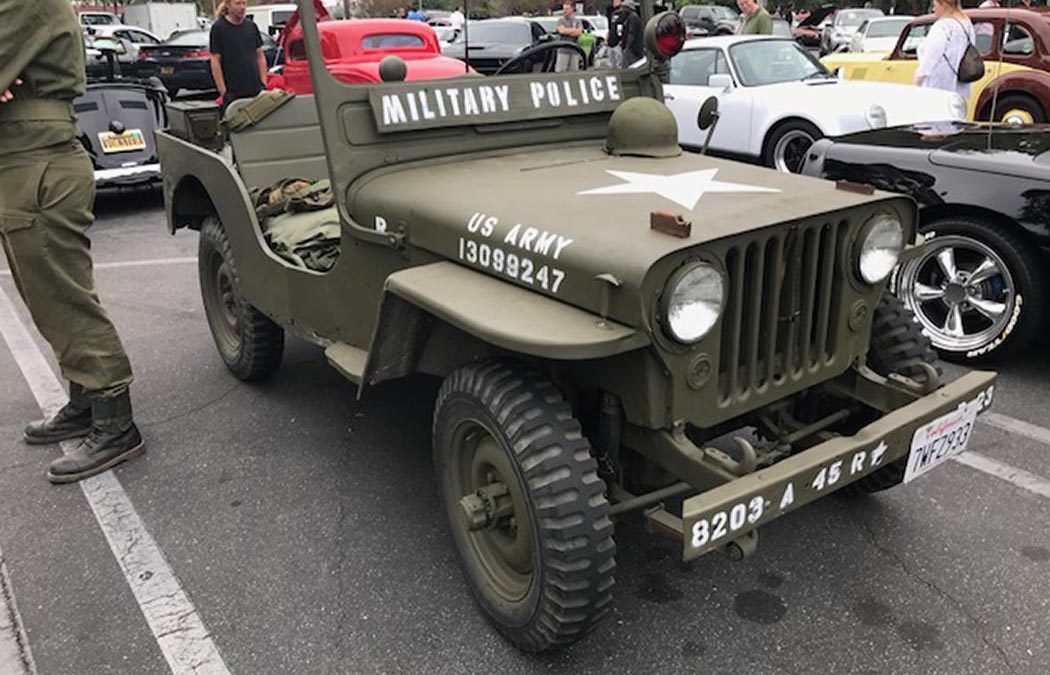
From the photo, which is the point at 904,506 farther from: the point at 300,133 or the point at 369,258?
the point at 300,133

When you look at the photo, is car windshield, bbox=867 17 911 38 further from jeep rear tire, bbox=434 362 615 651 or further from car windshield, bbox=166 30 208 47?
jeep rear tire, bbox=434 362 615 651

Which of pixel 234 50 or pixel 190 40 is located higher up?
pixel 234 50

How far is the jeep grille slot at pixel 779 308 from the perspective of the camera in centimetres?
235

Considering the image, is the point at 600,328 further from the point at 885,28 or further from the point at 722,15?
the point at 722,15

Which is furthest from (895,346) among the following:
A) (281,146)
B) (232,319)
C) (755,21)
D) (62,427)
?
(755,21)

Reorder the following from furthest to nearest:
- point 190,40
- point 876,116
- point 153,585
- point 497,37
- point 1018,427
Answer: point 190,40 < point 497,37 < point 876,116 < point 1018,427 < point 153,585

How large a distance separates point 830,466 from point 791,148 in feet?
22.9

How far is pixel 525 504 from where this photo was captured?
7.69 ft

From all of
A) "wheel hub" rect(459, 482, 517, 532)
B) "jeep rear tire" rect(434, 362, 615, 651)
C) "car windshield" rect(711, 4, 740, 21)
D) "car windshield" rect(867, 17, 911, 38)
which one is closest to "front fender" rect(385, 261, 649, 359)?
"jeep rear tire" rect(434, 362, 615, 651)

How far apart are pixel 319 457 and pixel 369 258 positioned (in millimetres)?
1038

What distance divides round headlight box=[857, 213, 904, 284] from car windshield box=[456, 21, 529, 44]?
13.0 metres

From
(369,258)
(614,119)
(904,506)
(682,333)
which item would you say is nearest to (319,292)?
(369,258)

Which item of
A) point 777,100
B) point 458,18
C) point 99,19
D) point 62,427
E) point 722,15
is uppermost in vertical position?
point 99,19

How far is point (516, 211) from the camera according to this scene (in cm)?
265
